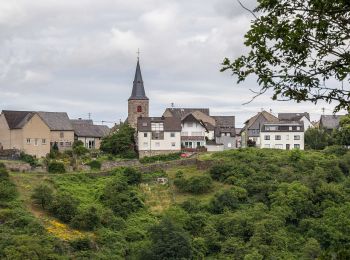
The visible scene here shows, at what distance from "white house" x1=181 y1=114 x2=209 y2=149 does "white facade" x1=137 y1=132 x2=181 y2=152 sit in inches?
79.2

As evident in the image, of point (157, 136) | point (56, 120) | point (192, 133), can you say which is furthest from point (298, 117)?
point (56, 120)

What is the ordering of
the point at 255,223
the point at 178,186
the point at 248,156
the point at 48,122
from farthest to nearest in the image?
the point at 48,122 < the point at 248,156 < the point at 178,186 < the point at 255,223

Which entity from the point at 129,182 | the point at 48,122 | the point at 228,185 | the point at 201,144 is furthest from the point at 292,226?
the point at 48,122

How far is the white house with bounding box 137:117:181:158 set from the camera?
225ft

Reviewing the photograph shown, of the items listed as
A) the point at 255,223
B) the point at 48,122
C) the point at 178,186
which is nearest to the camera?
the point at 255,223

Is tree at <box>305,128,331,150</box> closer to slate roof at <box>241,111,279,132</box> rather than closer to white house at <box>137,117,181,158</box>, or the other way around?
slate roof at <box>241,111,279,132</box>

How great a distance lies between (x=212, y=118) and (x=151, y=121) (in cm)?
1063

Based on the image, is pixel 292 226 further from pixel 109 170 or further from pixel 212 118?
pixel 212 118

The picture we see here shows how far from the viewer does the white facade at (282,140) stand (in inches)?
2928

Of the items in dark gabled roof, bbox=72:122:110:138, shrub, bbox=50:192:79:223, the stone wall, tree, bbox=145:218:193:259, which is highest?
dark gabled roof, bbox=72:122:110:138

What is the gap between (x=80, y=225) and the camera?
49750 millimetres

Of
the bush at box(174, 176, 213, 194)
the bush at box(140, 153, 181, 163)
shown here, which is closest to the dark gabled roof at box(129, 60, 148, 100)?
the bush at box(140, 153, 181, 163)

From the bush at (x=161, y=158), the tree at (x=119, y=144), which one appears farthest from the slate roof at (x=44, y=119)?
the bush at (x=161, y=158)

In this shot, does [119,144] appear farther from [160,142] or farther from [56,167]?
[56,167]
